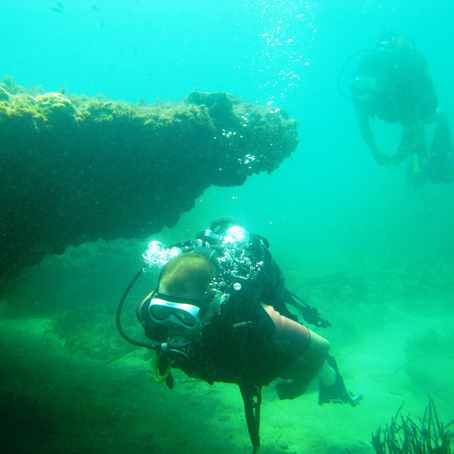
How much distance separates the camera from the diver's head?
2041 millimetres

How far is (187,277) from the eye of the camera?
6.89 ft

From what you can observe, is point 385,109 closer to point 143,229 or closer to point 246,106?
point 246,106

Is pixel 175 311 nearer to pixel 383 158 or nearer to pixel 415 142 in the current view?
pixel 383 158

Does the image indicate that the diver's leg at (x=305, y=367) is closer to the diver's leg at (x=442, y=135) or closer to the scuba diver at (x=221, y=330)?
the scuba diver at (x=221, y=330)

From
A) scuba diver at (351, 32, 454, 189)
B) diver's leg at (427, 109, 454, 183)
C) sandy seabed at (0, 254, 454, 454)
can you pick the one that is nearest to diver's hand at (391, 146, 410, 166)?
scuba diver at (351, 32, 454, 189)

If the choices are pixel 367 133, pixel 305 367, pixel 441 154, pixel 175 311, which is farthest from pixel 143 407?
pixel 441 154

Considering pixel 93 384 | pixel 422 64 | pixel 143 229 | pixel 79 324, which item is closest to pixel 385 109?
pixel 422 64

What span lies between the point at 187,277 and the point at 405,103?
1230 cm

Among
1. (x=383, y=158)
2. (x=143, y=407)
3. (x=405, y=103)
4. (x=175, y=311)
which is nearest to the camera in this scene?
(x=175, y=311)

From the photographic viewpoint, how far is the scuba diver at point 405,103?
9664 mm

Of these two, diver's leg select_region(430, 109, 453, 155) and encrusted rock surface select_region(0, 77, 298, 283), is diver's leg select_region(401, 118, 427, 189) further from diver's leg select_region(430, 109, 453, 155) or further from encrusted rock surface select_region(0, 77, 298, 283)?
encrusted rock surface select_region(0, 77, 298, 283)

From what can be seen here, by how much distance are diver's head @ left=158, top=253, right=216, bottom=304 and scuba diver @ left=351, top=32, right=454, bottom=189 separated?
11.5m

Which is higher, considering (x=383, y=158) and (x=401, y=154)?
(x=383, y=158)

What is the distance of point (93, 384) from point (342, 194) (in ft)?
288
